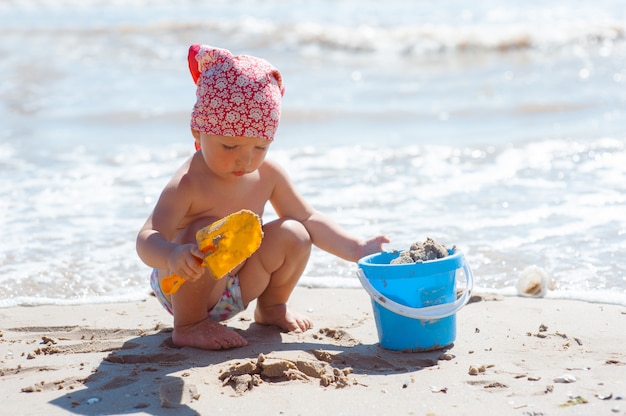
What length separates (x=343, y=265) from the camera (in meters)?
4.50

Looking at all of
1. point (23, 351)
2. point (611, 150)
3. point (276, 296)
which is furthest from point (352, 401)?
point (611, 150)

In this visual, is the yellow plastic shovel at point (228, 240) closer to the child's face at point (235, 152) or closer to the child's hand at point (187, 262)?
the child's hand at point (187, 262)

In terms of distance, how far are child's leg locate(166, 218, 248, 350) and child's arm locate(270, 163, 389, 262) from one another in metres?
0.36

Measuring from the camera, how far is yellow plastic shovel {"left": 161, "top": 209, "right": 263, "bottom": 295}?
269 cm

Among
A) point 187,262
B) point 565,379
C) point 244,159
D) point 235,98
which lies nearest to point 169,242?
point 187,262

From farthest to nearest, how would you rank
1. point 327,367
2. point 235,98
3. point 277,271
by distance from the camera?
point 277,271, point 235,98, point 327,367

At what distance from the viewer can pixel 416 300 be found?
117 inches

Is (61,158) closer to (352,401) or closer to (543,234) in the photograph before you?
(543,234)

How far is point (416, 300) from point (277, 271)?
2.29 ft

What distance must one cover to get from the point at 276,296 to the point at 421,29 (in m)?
12.4

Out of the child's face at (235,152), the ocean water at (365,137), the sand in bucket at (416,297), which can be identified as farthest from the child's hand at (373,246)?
the ocean water at (365,137)

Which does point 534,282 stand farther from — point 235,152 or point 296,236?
point 235,152

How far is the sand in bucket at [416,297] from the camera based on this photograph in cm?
295

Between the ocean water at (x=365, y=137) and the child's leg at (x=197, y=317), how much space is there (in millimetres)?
919
